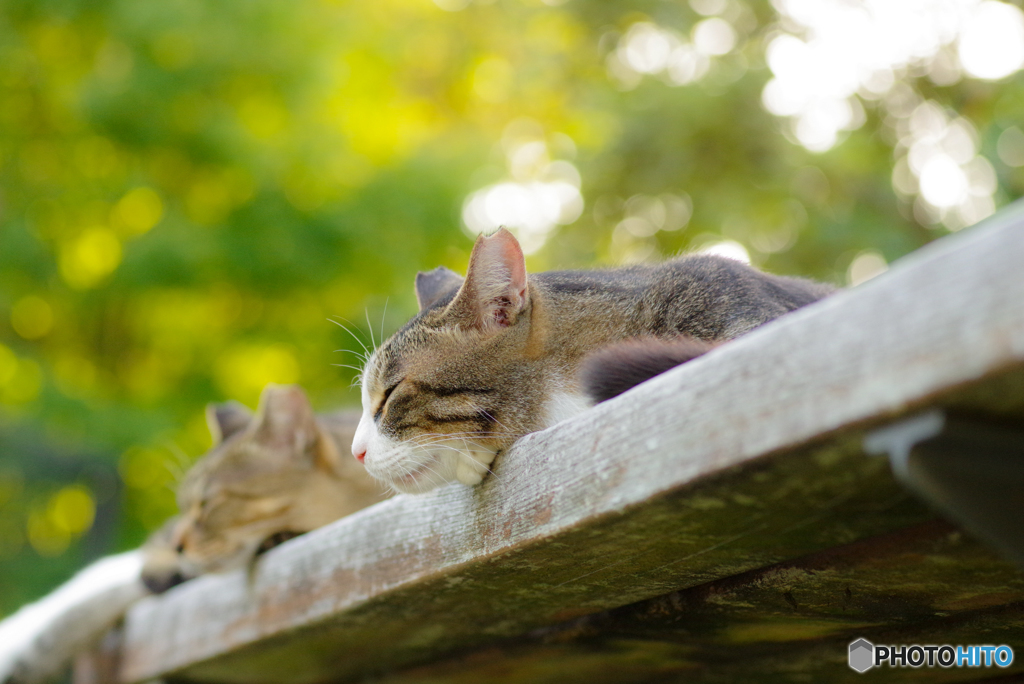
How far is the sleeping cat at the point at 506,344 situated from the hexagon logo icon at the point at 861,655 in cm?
54

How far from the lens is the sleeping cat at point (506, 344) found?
1.56 meters

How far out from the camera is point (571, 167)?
912cm

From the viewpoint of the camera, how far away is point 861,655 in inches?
54.9

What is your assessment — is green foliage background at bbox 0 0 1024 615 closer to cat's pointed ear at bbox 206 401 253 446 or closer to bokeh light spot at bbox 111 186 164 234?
bokeh light spot at bbox 111 186 164 234

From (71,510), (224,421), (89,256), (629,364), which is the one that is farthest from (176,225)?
(629,364)

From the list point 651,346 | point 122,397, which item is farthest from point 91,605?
point 122,397

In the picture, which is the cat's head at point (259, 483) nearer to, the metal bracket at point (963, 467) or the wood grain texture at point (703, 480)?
the wood grain texture at point (703, 480)

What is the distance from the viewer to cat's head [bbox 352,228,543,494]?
1575 mm

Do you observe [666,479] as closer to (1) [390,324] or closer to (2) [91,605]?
(2) [91,605]

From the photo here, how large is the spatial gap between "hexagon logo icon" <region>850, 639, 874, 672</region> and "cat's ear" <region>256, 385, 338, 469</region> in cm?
178

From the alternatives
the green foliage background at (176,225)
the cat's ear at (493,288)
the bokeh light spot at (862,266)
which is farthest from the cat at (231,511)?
the bokeh light spot at (862,266)

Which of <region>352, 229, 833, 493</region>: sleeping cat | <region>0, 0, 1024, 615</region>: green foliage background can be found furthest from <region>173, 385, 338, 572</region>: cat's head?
<region>0, 0, 1024, 615</region>: green foliage background

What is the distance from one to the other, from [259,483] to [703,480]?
201 centimetres

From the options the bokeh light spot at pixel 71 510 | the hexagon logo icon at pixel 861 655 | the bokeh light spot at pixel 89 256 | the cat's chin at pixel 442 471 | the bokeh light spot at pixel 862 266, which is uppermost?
the bokeh light spot at pixel 862 266
